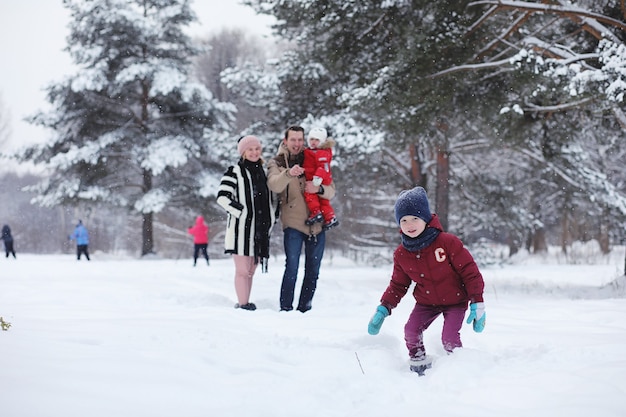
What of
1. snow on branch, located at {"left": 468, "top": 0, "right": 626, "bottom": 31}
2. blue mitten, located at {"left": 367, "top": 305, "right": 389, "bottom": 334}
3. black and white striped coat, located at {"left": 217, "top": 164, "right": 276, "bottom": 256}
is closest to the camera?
blue mitten, located at {"left": 367, "top": 305, "right": 389, "bottom": 334}

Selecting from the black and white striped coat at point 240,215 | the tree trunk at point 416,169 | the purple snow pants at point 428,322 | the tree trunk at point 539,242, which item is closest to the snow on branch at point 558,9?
the black and white striped coat at point 240,215

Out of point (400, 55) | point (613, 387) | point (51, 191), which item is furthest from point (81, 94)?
point (613, 387)

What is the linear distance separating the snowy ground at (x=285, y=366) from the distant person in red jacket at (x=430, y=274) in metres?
0.29

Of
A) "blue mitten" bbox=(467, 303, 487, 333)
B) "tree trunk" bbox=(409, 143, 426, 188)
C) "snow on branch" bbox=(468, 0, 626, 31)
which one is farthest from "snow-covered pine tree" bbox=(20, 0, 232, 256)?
"blue mitten" bbox=(467, 303, 487, 333)

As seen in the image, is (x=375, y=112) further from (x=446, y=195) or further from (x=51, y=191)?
(x=51, y=191)

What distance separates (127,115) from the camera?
21.1m

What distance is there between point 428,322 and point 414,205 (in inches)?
32.0

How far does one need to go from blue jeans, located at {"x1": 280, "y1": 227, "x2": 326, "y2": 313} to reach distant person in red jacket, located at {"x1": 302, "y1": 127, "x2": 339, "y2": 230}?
19 cm

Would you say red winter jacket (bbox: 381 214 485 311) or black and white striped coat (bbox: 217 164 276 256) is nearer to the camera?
red winter jacket (bbox: 381 214 485 311)

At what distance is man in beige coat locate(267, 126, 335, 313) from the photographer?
17.9 ft

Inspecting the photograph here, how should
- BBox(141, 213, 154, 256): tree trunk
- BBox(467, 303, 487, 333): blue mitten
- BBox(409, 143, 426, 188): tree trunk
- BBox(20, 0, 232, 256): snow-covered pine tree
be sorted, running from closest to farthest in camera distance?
BBox(467, 303, 487, 333): blue mitten < BBox(409, 143, 426, 188): tree trunk < BBox(20, 0, 232, 256): snow-covered pine tree < BBox(141, 213, 154, 256): tree trunk

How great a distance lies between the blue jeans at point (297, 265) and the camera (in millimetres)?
5445

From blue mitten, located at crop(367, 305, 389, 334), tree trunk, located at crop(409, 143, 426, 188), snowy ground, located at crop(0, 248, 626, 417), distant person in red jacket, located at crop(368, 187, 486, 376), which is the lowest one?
snowy ground, located at crop(0, 248, 626, 417)

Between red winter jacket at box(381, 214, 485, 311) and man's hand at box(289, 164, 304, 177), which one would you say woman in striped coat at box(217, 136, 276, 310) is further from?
red winter jacket at box(381, 214, 485, 311)
